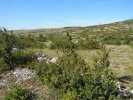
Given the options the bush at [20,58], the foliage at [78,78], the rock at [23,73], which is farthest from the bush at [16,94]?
the bush at [20,58]

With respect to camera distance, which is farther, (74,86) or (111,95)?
(74,86)

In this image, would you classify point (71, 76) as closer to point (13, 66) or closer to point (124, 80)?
point (124, 80)

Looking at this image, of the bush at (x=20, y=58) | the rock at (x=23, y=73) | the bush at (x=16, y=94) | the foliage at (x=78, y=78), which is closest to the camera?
the foliage at (x=78, y=78)

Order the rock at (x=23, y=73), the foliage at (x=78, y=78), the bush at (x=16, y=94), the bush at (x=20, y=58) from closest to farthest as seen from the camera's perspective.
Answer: the foliage at (x=78, y=78) → the bush at (x=16, y=94) → the rock at (x=23, y=73) → the bush at (x=20, y=58)

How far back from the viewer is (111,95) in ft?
49.6

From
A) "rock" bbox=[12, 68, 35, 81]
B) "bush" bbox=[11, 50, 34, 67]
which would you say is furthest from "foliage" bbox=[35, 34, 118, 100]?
"bush" bbox=[11, 50, 34, 67]

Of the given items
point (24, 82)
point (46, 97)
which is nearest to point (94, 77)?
point (46, 97)

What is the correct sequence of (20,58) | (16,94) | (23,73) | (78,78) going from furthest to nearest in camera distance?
(20,58) < (23,73) < (78,78) < (16,94)

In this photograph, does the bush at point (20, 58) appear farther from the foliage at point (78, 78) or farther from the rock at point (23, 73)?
the foliage at point (78, 78)

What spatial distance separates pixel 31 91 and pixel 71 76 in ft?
9.15

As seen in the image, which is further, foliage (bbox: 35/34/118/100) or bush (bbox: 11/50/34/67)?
bush (bbox: 11/50/34/67)

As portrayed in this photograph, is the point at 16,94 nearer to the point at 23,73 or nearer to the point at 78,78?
the point at 78,78

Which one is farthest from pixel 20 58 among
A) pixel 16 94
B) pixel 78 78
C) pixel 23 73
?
pixel 78 78

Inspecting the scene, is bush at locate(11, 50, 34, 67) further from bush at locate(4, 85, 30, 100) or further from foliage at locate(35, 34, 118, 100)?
bush at locate(4, 85, 30, 100)
